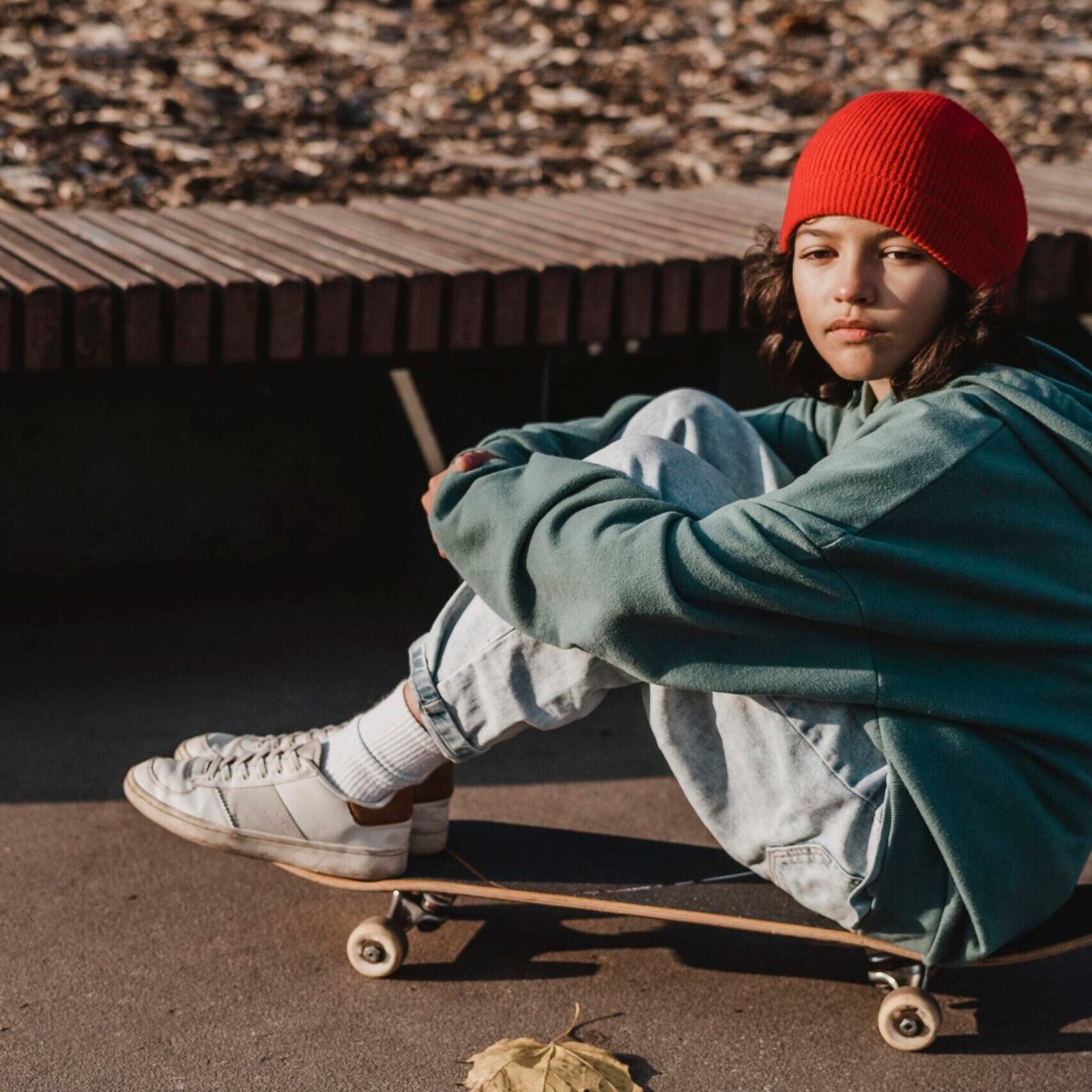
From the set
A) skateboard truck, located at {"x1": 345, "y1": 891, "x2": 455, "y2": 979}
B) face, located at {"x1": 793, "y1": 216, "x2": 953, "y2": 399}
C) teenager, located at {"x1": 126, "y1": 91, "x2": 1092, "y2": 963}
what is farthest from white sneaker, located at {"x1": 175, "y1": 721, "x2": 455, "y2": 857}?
face, located at {"x1": 793, "y1": 216, "x2": 953, "y2": 399}

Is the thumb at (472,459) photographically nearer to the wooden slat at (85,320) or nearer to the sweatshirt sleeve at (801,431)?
the sweatshirt sleeve at (801,431)

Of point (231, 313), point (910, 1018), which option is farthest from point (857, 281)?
point (231, 313)

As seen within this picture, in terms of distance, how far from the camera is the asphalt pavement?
2559 millimetres

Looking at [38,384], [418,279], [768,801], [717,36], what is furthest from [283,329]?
[717,36]

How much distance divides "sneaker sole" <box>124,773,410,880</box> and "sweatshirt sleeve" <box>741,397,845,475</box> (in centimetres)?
100

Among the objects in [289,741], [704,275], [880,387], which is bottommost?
[289,741]

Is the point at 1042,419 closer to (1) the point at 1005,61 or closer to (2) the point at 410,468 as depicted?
(2) the point at 410,468

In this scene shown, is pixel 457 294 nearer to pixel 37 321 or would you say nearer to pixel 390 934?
pixel 37 321

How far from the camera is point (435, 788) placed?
292cm

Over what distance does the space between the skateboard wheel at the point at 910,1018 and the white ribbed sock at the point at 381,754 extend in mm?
830

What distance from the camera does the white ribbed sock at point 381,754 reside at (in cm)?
264

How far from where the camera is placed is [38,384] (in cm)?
448

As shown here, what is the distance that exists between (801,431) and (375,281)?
1.36 metres

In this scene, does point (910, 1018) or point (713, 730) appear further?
point (910, 1018)
